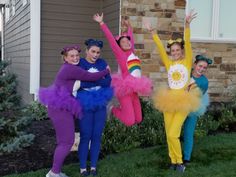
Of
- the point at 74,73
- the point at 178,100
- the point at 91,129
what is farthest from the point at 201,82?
the point at 74,73

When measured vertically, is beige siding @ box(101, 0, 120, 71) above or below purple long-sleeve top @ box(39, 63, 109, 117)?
above

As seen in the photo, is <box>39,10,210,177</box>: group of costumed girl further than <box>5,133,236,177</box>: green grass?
No

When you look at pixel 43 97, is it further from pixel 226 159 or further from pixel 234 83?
pixel 234 83

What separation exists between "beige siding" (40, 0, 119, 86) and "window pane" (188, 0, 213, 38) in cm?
199

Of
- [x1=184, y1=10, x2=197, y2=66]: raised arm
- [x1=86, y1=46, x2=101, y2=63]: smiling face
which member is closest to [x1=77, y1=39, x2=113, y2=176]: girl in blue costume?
[x1=86, y1=46, x2=101, y2=63]: smiling face

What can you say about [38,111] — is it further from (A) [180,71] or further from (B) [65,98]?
(A) [180,71]

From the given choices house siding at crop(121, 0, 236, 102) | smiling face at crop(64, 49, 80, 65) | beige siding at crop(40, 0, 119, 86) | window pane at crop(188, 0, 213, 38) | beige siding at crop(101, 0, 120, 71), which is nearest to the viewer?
smiling face at crop(64, 49, 80, 65)

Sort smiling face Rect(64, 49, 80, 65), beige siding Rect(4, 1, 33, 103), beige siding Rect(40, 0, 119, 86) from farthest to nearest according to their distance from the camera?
beige siding Rect(4, 1, 33, 103) → beige siding Rect(40, 0, 119, 86) → smiling face Rect(64, 49, 80, 65)

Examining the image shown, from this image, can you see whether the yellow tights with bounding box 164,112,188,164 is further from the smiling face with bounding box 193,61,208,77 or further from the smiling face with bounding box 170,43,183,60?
the smiling face with bounding box 170,43,183,60

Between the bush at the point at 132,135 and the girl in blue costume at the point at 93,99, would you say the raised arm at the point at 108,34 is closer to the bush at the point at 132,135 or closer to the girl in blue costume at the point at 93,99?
the girl in blue costume at the point at 93,99

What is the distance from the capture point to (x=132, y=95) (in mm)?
4633

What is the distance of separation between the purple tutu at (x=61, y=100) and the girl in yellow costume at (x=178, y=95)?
1.16 m

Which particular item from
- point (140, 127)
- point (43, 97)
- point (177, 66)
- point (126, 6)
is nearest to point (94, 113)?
point (43, 97)

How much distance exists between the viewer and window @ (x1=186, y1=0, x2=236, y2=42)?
818cm
